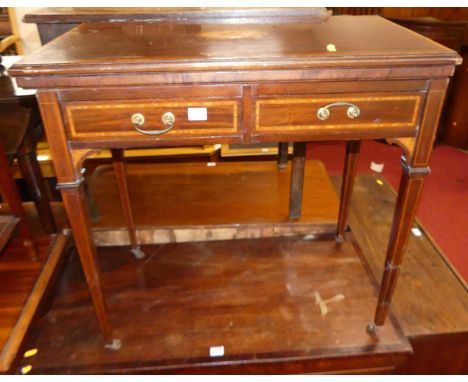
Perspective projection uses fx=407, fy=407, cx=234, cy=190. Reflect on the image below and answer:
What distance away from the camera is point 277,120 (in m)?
0.82

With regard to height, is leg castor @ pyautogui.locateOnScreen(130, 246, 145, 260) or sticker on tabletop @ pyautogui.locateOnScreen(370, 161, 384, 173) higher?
leg castor @ pyautogui.locateOnScreen(130, 246, 145, 260)

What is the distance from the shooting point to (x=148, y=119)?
2.62 ft

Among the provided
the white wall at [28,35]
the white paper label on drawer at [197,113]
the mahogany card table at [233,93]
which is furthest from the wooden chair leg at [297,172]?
the white wall at [28,35]

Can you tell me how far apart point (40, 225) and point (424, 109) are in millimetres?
1352

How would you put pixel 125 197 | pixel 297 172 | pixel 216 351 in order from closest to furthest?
pixel 216 351, pixel 125 197, pixel 297 172

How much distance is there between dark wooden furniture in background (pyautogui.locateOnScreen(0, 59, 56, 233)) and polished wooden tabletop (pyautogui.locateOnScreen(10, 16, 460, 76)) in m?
0.36

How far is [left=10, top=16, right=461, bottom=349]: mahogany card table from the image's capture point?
752mm

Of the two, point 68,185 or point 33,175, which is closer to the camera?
point 68,185

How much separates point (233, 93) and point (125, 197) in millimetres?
642

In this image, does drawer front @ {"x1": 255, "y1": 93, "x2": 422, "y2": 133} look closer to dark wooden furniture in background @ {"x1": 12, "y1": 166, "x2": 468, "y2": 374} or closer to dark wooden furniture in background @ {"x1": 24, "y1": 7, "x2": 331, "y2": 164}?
dark wooden furniture in background @ {"x1": 24, "y1": 7, "x2": 331, "y2": 164}

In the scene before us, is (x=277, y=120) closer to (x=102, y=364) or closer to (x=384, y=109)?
(x=384, y=109)

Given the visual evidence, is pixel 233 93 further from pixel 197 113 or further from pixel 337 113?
pixel 337 113

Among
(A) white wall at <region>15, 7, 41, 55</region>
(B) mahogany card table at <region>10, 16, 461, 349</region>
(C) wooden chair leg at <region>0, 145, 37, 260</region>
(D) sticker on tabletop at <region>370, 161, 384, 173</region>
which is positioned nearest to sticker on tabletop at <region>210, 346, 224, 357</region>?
(B) mahogany card table at <region>10, 16, 461, 349</region>

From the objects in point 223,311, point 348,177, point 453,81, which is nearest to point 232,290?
point 223,311
